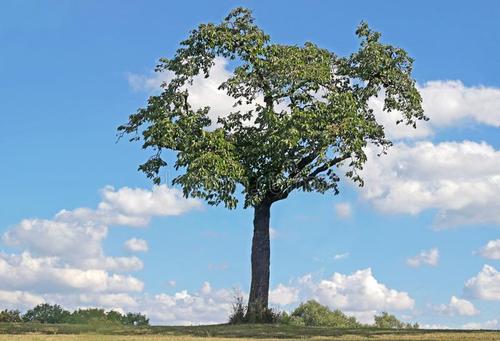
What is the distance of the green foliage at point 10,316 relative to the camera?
133ft

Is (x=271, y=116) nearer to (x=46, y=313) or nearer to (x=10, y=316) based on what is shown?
(x=10, y=316)

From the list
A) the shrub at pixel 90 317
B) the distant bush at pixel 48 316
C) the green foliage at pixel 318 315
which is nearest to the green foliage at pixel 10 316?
the distant bush at pixel 48 316

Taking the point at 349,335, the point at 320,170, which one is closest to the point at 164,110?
the point at 320,170

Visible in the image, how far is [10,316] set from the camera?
41.7 metres

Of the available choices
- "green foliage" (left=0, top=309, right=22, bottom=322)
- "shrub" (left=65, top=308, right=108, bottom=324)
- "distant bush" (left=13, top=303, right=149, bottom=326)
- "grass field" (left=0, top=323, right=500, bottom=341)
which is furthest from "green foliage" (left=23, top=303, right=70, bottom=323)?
"shrub" (left=65, top=308, right=108, bottom=324)

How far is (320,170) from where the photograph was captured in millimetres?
37656

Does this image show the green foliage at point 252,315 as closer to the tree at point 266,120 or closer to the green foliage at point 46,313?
the tree at point 266,120

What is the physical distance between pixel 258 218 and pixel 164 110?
7.75m

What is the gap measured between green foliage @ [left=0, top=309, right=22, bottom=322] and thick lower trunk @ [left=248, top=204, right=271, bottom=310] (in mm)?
15259

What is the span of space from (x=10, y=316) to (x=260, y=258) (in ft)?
54.0

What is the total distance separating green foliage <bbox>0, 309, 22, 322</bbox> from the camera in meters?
40.7

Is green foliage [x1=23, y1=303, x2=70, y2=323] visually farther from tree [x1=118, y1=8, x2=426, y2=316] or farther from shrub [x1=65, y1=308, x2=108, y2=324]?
shrub [x1=65, y1=308, x2=108, y2=324]

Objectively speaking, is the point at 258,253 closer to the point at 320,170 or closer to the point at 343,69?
the point at 320,170

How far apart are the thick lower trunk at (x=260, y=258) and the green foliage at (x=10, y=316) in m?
15.3
